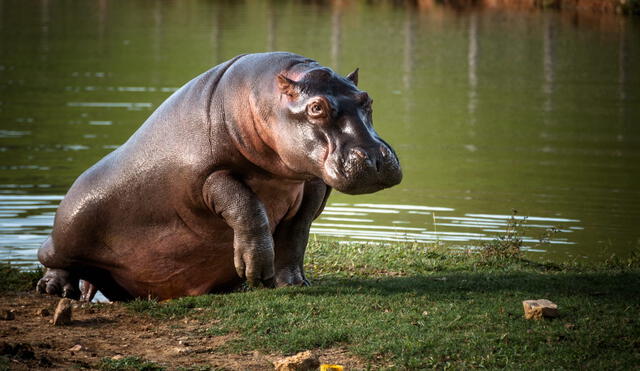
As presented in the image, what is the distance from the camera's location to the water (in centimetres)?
1234

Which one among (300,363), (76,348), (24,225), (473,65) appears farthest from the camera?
(473,65)

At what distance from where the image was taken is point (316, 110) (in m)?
6.02

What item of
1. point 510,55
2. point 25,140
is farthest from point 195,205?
point 510,55

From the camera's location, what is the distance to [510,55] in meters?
33.0

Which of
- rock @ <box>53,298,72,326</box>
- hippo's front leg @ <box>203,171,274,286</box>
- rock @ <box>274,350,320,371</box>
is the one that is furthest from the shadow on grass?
rock @ <box>274,350,320,371</box>

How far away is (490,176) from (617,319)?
389 inches

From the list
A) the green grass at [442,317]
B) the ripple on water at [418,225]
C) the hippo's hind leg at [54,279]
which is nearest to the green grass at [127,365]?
the green grass at [442,317]

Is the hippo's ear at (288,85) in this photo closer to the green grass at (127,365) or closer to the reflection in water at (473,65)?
the green grass at (127,365)

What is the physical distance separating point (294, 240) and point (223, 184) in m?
0.86

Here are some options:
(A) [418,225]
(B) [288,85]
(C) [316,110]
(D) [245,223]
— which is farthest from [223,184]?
(A) [418,225]

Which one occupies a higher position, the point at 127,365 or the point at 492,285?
the point at 127,365

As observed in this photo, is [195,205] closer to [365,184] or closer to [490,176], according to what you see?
[365,184]

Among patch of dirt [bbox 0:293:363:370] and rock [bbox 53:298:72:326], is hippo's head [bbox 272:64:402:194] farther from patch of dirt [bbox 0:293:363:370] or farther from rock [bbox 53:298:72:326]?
rock [bbox 53:298:72:326]

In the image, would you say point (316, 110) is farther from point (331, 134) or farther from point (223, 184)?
point (223, 184)
